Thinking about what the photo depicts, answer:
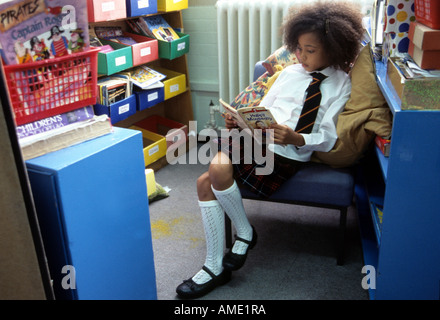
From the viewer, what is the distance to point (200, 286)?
1751 millimetres

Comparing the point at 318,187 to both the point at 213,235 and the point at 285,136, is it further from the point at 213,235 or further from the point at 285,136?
the point at 213,235

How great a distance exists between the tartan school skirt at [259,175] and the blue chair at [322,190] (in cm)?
3

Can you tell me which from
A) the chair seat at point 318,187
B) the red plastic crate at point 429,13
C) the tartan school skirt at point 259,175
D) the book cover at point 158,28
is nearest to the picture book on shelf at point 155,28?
the book cover at point 158,28

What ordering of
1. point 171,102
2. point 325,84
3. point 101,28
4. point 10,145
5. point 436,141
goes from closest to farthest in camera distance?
point 10,145 < point 436,141 < point 325,84 < point 101,28 < point 171,102

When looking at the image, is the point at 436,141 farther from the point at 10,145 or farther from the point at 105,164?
the point at 10,145

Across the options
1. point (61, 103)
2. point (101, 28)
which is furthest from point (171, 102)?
point (61, 103)

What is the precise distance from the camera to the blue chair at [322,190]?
5.90 ft

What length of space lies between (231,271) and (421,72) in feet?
3.36

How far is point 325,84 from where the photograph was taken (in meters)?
1.84

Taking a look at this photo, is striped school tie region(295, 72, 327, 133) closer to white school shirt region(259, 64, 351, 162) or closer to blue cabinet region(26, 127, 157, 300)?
white school shirt region(259, 64, 351, 162)

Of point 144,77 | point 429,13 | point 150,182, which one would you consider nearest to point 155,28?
point 144,77

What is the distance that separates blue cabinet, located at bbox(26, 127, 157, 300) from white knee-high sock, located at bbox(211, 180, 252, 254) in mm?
384

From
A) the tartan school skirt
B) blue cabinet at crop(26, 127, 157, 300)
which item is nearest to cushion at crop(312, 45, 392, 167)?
the tartan school skirt

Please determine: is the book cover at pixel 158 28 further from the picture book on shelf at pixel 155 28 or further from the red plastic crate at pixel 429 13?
the red plastic crate at pixel 429 13
